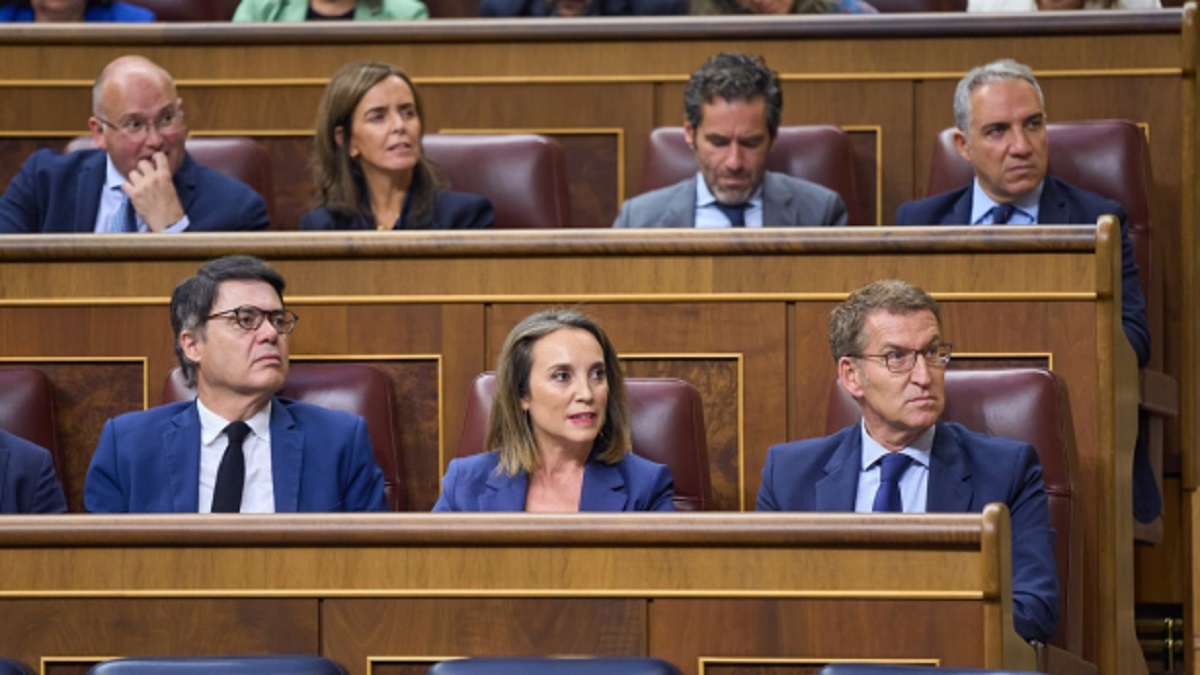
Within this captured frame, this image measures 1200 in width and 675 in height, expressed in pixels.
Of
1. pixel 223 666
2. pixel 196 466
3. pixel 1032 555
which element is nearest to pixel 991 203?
pixel 1032 555

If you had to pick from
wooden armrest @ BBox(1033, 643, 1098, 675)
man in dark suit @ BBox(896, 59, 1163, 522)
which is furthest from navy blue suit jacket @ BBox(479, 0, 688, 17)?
wooden armrest @ BBox(1033, 643, 1098, 675)

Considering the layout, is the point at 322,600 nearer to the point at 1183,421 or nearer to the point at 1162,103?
the point at 1183,421

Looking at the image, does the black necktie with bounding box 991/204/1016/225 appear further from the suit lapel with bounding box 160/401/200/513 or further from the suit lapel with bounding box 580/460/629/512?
the suit lapel with bounding box 160/401/200/513

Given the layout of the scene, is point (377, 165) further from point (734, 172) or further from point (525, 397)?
point (525, 397)

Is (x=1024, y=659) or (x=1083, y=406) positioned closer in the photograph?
(x=1024, y=659)

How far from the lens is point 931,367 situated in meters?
1.51

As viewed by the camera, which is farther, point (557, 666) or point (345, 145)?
point (345, 145)

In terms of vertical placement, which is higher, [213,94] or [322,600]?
[213,94]

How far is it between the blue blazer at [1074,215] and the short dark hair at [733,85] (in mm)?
156

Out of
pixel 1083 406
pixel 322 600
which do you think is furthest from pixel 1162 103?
pixel 322 600

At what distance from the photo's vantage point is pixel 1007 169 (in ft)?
6.13

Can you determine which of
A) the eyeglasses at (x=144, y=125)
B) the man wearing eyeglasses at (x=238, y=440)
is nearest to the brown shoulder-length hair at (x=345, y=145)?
the eyeglasses at (x=144, y=125)

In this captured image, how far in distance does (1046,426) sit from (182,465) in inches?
25.5

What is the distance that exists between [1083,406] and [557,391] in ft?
1.35
